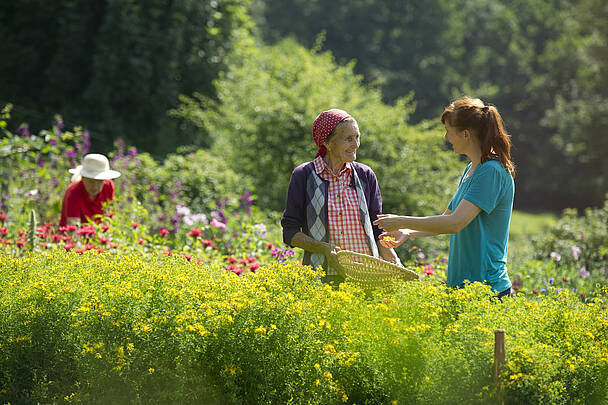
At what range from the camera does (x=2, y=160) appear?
25.5 feet

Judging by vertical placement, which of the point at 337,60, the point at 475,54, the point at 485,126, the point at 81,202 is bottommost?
the point at 81,202

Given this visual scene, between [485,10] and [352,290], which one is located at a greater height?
[485,10]

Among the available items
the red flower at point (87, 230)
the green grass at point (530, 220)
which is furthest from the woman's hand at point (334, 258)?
the green grass at point (530, 220)

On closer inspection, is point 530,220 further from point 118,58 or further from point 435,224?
point 435,224

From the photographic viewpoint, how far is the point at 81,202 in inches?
220

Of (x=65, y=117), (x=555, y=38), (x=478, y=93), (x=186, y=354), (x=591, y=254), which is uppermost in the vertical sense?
(x=555, y=38)

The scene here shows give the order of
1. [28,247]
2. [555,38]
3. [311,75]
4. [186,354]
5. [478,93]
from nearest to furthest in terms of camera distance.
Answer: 1. [186,354]
2. [28,247]
3. [311,75]
4. [478,93]
5. [555,38]

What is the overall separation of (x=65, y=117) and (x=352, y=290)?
12.8 metres

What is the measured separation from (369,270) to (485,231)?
22.5 inches

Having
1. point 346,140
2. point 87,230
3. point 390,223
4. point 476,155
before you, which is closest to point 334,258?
point 390,223

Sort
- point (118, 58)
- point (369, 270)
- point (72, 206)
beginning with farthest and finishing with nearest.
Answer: point (118, 58) → point (72, 206) → point (369, 270)

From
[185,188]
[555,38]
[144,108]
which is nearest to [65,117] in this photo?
[144,108]

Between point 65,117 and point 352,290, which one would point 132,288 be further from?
point 65,117

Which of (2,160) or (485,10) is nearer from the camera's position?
(2,160)
